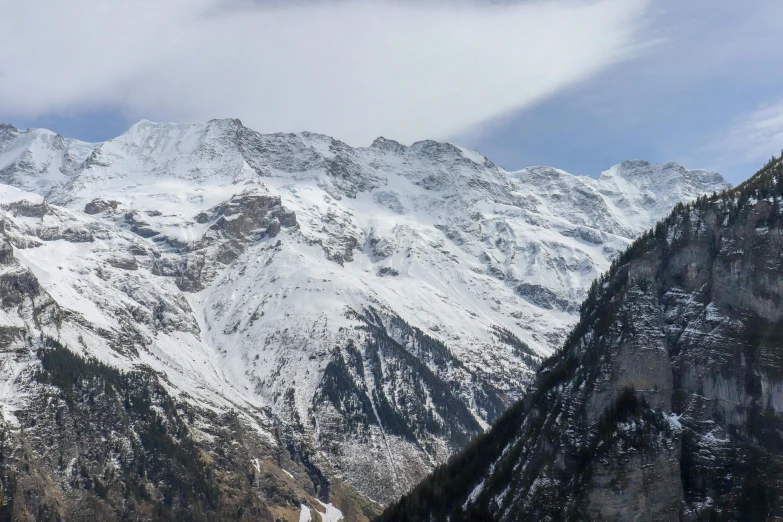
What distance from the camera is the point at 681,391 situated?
405ft

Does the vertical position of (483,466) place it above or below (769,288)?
below

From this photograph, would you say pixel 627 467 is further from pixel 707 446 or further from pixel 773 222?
pixel 773 222

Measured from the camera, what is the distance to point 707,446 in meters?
119

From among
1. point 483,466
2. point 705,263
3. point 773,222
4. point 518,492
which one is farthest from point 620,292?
point 483,466

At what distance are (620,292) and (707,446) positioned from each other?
32406mm

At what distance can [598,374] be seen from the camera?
134250 millimetres

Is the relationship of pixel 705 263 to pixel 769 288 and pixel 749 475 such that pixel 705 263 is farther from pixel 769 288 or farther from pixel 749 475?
pixel 749 475

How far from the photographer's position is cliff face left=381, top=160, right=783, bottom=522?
116 metres

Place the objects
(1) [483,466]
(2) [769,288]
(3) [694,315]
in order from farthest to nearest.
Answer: (1) [483,466] < (3) [694,315] < (2) [769,288]

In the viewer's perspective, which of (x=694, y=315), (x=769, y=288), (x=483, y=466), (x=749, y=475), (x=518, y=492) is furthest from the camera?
(x=483, y=466)

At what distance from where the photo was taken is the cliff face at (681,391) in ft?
380

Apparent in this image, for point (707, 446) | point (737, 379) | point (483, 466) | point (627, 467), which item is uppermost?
point (737, 379)

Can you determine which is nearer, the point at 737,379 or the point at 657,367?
Answer: the point at 737,379

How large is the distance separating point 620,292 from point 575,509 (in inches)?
1466
